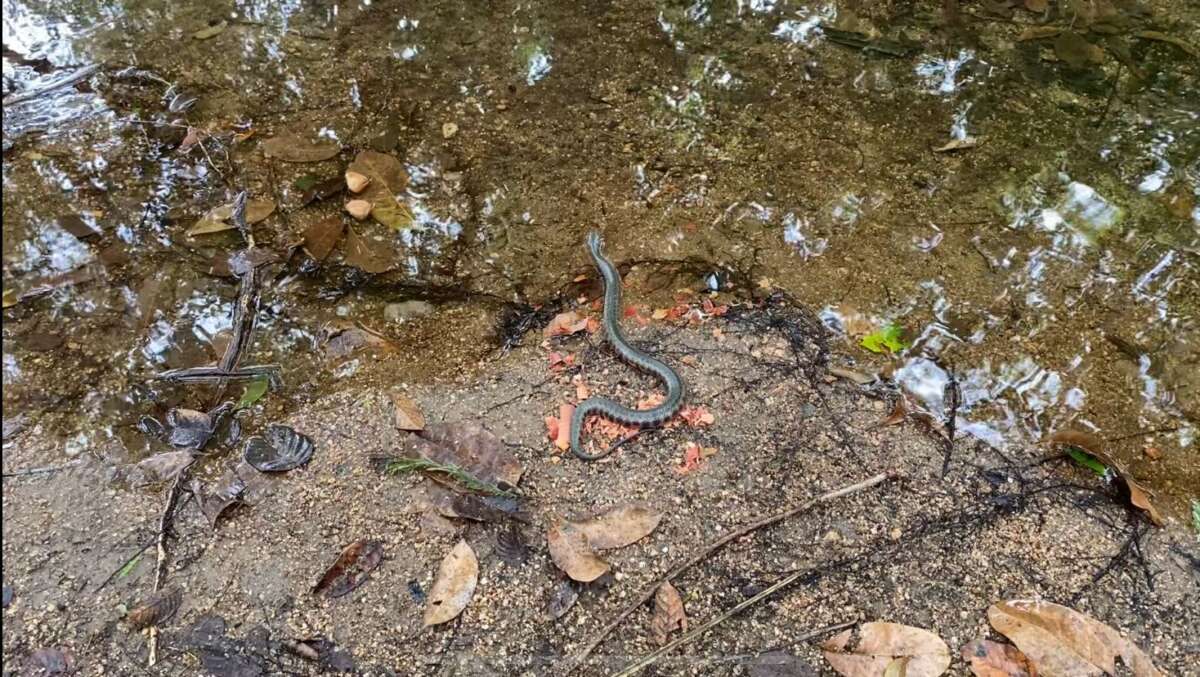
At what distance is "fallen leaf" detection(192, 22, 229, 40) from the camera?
6395 mm

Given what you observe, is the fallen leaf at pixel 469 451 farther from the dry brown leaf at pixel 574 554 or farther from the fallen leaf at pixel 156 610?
the fallen leaf at pixel 156 610

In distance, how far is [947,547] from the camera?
3285 mm

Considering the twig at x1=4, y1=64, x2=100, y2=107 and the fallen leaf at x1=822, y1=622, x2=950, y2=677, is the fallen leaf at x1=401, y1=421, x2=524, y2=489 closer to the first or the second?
the fallen leaf at x1=822, y1=622, x2=950, y2=677

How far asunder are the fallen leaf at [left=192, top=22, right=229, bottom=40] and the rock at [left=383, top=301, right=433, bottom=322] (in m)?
3.72

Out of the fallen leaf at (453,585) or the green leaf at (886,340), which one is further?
the green leaf at (886,340)

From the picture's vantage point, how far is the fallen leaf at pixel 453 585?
304 cm

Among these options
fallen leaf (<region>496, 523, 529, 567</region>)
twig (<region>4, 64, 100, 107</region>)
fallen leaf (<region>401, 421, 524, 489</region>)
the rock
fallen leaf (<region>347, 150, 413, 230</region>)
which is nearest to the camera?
fallen leaf (<region>496, 523, 529, 567</region>)

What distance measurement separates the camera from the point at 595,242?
15.7 feet

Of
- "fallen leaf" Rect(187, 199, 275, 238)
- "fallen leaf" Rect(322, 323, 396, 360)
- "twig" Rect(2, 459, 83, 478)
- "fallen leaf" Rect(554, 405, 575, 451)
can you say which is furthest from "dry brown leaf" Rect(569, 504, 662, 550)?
"fallen leaf" Rect(187, 199, 275, 238)

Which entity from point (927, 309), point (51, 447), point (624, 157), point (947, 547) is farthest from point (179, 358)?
point (927, 309)

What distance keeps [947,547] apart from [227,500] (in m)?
3.23

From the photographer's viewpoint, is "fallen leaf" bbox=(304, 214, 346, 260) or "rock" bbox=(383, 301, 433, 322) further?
"fallen leaf" bbox=(304, 214, 346, 260)

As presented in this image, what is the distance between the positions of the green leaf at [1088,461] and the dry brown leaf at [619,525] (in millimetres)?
2097

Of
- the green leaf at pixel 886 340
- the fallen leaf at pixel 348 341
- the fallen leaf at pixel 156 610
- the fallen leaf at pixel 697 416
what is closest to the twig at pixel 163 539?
the fallen leaf at pixel 156 610
